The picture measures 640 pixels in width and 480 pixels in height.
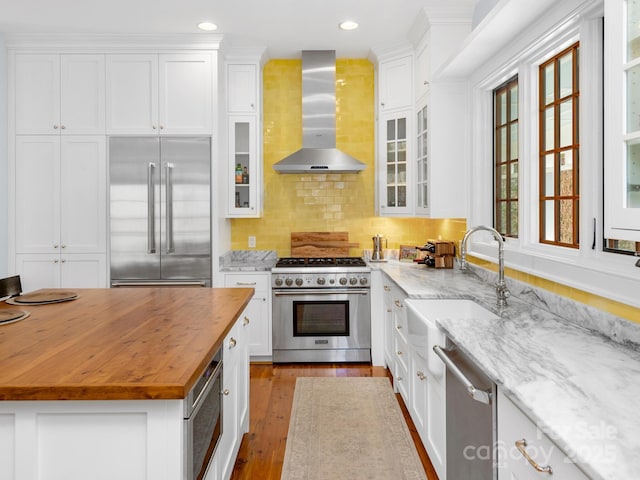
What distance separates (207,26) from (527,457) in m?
3.86

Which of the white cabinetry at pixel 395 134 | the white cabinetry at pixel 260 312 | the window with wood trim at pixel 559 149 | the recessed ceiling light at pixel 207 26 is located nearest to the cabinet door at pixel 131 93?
the recessed ceiling light at pixel 207 26

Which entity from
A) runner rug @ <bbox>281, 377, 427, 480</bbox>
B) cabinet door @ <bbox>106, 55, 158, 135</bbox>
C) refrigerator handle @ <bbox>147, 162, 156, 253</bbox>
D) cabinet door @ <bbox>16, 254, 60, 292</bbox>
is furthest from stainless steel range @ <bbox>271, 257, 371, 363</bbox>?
cabinet door @ <bbox>16, 254, 60, 292</bbox>

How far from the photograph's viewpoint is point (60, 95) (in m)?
4.11

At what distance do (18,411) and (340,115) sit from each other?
4072mm

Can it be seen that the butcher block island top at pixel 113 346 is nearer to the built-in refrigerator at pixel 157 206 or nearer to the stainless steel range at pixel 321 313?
the built-in refrigerator at pixel 157 206

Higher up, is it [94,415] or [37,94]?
[37,94]

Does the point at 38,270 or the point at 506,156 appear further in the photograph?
the point at 38,270

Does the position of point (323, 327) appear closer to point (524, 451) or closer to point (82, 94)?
point (82, 94)

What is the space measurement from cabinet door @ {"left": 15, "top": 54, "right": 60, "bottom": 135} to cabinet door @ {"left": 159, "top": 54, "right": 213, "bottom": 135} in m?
0.93

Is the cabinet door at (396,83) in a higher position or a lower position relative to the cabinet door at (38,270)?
higher

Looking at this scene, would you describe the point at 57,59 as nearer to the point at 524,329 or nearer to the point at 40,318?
the point at 40,318

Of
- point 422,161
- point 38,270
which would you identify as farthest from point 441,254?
point 38,270

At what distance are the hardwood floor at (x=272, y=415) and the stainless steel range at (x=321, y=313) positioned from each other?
0.45 ft

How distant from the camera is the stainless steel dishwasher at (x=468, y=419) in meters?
1.53
